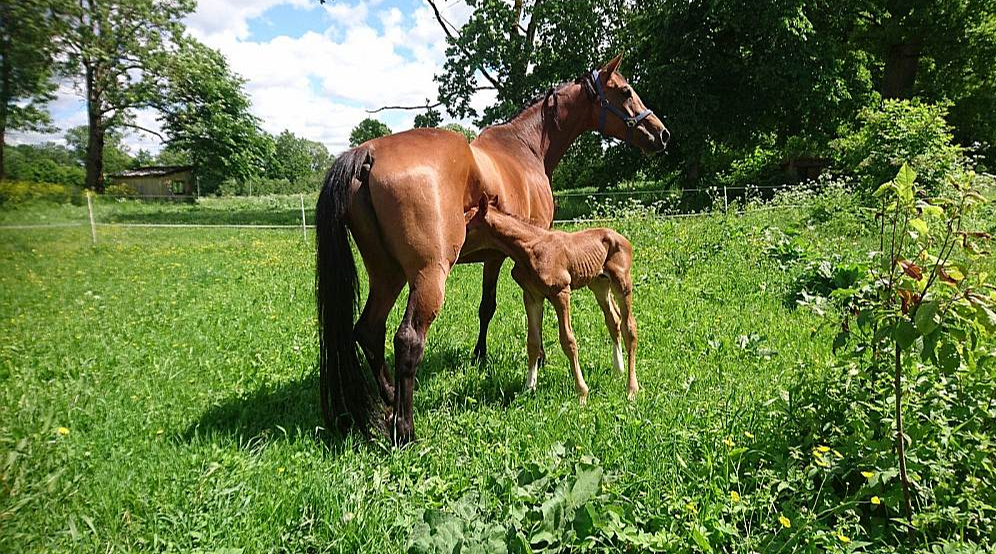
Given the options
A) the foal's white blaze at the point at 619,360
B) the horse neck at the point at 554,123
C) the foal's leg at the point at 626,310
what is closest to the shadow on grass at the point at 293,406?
the foal's white blaze at the point at 619,360

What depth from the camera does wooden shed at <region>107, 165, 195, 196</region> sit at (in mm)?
1126

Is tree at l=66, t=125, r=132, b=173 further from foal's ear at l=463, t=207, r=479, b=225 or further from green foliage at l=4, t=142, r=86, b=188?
foal's ear at l=463, t=207, r=479, b=225

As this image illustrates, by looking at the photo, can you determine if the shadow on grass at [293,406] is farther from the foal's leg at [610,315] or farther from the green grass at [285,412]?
the foal's leg at [610,315]

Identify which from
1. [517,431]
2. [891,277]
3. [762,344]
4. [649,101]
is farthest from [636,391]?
[649,101]

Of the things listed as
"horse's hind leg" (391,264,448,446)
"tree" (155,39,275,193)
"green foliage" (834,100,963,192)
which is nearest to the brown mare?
"horse's hind leg" (391,264,448,446)

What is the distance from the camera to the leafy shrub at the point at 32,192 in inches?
32.2

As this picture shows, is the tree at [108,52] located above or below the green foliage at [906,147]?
below

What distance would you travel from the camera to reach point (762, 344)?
413 centimetres

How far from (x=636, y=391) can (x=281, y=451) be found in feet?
7.40

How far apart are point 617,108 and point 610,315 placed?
85.2 inches

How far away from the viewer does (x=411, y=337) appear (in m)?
2.84

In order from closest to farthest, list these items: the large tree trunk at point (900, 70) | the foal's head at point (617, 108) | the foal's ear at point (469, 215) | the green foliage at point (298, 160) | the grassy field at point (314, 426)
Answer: the grassy field at point (314, 426), the foal's ear at point (469, 215), the foal's head at point (617, 108), the green foliage at point (298, 160), the large tree trunk at point (900, 70)

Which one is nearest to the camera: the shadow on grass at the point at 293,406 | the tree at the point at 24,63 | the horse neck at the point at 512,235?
the tree at the point at 24,63

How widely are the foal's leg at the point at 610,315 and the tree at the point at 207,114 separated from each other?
2529 millimetres
